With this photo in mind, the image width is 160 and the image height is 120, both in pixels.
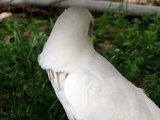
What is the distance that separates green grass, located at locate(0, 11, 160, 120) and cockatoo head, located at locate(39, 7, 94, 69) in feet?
2.98

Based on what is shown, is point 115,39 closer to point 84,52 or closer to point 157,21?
point 157,21

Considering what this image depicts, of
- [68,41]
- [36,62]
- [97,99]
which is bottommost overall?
[36,62]

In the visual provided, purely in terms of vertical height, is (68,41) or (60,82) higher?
(68,41)

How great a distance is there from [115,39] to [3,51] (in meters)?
0.83

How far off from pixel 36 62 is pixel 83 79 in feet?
4.32

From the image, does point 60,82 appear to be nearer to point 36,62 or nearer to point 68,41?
point 68,41

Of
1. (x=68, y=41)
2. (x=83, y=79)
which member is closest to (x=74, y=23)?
A: (x=68, y=41)

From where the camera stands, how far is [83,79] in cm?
227

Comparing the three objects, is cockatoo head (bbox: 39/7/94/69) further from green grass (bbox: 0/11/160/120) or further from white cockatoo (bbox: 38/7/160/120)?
green grass (bbox: 0/11/160/120)

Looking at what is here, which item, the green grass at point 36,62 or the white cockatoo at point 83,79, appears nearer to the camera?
the white cockatoo at point 83,79

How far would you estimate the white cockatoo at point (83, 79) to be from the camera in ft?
7.42

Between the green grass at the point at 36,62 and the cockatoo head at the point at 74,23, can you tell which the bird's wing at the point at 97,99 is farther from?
the green grass at the point at 36,62

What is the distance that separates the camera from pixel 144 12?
164 inches

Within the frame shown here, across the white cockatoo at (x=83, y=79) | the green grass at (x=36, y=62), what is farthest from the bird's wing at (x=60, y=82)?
the green grass at (x=36, y=62)
